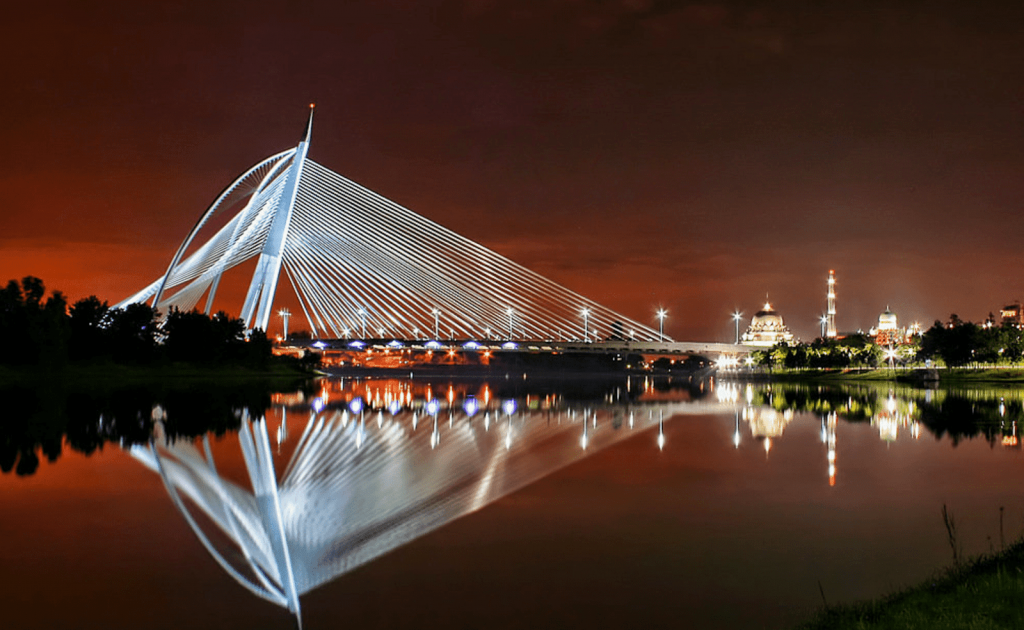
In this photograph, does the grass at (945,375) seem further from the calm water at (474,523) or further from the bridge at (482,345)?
the calm water at (474,523)

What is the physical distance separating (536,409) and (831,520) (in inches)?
1021

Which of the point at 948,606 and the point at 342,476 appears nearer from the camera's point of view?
the point at 948,606

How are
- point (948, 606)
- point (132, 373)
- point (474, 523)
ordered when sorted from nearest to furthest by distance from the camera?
1. point (948, 606)
2. point (474, 523)
3. point (132, 373)

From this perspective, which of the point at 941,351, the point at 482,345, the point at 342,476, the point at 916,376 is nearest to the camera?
the point at 342,476

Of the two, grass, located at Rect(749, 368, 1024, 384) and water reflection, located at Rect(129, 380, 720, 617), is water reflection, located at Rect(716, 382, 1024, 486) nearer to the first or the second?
water reflection, located at Rect(129, 380, 720, 617)

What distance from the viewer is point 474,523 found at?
38.2 feet

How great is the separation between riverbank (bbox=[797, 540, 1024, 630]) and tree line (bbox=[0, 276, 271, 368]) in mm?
51412

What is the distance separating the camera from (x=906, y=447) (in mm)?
21641

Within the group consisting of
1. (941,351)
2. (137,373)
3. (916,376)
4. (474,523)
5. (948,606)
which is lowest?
(474,523)

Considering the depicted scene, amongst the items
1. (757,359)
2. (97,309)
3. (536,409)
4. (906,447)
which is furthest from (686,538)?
(757,359)

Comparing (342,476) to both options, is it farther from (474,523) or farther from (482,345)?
(482,345)

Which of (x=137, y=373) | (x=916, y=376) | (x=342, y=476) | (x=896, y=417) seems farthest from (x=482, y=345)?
(x=342, y=476)

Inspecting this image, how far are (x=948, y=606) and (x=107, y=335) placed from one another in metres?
61.1

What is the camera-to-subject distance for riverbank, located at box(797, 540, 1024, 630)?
673 cm
